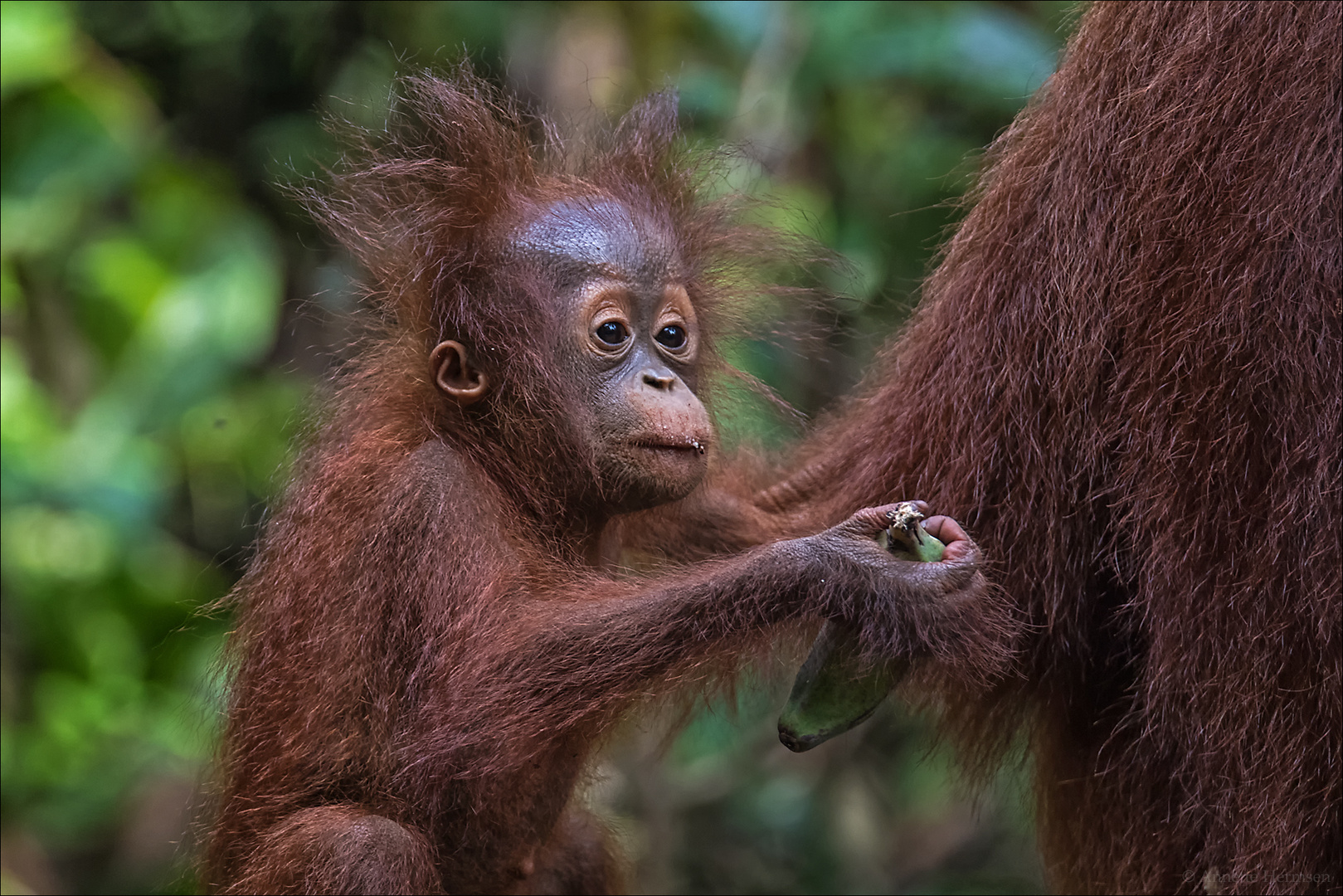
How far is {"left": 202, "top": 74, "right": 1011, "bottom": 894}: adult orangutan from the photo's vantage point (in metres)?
1.61

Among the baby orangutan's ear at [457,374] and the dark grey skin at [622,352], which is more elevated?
the dark grey skin at [622,352]

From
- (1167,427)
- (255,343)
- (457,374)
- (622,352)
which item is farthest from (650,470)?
(255,343)

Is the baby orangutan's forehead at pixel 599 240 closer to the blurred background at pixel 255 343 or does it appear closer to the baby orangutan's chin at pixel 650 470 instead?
the baby orangutan's chin at pixel 650 470

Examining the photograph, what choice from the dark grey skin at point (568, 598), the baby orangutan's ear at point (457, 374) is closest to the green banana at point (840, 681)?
the dark grey skin at point (568, 598)

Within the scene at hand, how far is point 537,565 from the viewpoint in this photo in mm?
1763

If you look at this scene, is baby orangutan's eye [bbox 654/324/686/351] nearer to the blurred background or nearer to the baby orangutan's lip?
the baby orangutan's lip

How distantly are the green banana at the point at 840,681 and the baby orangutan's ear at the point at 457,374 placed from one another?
604 millimetres

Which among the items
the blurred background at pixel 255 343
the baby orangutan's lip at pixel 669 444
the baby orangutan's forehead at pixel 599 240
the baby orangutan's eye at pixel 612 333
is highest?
the baby orangutan's forehead at pixel 599 240

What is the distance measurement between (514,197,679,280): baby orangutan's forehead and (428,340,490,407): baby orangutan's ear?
18 cm

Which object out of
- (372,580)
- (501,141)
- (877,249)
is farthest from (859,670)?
(877,249)

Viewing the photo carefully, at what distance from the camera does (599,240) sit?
187cm

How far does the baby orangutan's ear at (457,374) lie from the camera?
1.86m

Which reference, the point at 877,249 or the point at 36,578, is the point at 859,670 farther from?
the point at 36,578

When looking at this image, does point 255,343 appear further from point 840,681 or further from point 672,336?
point 840,681
